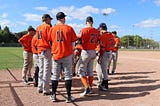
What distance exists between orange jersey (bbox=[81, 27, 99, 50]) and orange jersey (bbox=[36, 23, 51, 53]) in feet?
3.24

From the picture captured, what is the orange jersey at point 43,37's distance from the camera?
27.0 ft

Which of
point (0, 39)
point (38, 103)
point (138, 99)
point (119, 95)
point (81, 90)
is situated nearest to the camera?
point (38, 103)

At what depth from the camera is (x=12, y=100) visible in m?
7.60

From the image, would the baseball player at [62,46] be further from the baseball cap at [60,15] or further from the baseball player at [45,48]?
the baseball player at [45,48]

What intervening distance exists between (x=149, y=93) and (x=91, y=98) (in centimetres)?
187

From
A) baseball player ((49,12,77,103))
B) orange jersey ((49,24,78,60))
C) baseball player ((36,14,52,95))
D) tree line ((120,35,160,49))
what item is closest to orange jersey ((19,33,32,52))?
baseball player ((36,14,52,95))

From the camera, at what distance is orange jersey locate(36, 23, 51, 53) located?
823 centimetres

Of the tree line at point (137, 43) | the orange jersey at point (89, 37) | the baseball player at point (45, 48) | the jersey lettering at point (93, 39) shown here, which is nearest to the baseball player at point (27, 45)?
the baseball player at point (45, 48)

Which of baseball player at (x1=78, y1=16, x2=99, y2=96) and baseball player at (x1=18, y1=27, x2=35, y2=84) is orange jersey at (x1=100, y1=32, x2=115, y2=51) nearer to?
baseball player at (x1=78, y1=16, x2=99, y2=96)

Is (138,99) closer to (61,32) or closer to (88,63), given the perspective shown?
(88,63)

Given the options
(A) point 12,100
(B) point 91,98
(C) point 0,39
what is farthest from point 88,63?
(C) point 0,39

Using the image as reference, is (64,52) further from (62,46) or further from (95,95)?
(95,95)

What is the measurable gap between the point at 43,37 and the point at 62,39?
3.22ft

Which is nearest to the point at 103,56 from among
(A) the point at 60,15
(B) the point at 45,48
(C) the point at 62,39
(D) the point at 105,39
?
(D) the point at 105,39
